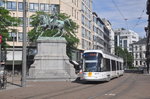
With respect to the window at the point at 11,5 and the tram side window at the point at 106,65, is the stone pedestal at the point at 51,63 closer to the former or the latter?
the tram side window at the point at 106,65

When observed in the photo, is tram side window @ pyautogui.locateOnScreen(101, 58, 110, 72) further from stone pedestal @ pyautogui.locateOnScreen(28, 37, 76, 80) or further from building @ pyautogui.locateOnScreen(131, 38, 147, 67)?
building @ pyautogui.locateOnScreen(131, 38, 147, 67)

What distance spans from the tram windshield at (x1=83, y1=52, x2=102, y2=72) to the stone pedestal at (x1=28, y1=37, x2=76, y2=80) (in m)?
4.27

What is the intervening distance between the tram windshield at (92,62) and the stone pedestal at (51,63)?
4271mm

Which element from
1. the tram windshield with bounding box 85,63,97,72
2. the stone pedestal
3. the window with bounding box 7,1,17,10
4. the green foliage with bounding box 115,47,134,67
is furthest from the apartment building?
the green foliage with bounding box 115,47,134,67

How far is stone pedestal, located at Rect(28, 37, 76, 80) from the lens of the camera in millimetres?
32500

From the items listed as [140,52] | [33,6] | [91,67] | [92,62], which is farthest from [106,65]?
[140,52]

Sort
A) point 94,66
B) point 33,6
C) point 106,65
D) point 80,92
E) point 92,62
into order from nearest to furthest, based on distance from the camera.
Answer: point 80,92, point 94,66, point 92,62, point 106,65, point 33,6

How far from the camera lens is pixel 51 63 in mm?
33156

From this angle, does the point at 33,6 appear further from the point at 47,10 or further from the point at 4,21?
the point at 4,21

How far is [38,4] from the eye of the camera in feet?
223

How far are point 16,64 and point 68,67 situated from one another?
34.5m

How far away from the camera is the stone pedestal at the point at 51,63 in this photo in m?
32.5

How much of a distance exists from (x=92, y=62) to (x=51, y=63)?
6.28 m

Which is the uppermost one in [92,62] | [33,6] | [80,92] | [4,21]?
[33,6]
